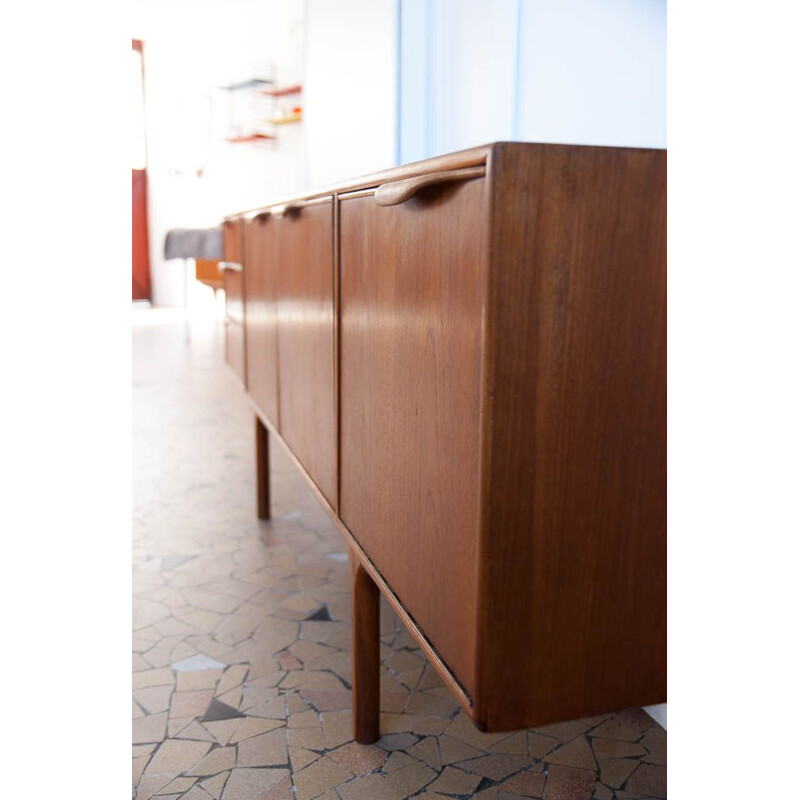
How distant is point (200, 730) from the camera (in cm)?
181

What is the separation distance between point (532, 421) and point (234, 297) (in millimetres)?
2147

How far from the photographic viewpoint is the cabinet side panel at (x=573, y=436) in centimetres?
97

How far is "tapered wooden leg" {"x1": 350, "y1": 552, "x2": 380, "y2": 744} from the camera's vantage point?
1.72 metres

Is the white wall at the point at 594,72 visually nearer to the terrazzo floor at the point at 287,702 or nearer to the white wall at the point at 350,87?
the white wall at the point at 350,87

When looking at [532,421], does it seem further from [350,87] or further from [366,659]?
[350,87]

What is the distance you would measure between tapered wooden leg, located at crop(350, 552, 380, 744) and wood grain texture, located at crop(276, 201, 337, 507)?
20 cm

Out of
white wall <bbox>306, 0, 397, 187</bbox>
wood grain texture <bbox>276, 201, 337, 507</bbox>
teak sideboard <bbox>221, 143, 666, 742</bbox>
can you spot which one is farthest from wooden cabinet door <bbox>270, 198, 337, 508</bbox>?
white wall <bbox>306, 0, 397, 187</bbox>

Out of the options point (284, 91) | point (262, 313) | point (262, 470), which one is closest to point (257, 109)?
→ point (284, 91)

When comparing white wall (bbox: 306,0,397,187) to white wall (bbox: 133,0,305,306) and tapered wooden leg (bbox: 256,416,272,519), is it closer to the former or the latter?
tapered wooden leg (bbox: 256,416,272,519)

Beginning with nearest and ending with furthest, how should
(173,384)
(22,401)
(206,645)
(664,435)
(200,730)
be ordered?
(22,401), (664,435), (200,730), (206,645), (173,384)

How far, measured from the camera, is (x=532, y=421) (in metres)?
1.01
